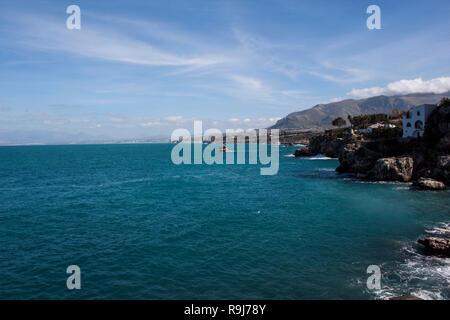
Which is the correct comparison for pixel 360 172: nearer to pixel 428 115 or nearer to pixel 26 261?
pixel 428 115

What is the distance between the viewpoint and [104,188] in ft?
199

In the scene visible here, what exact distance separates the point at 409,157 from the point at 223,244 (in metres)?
55.5

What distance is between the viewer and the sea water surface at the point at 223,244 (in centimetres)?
2028

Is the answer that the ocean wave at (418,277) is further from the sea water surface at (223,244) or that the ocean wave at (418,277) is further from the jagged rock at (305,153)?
the jagged rock at (305,153)

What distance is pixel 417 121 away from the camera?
7225cm

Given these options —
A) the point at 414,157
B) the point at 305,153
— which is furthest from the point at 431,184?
the point at 305,153

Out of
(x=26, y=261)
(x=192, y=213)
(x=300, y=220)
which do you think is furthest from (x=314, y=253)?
(x=26, y=261)

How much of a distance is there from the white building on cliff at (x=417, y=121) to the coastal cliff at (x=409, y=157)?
1763 millimetres

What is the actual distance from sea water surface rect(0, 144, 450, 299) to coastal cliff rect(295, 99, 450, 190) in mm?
9750

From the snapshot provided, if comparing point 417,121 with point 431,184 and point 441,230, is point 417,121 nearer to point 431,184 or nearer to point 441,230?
point 431,184

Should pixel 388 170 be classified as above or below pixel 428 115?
below

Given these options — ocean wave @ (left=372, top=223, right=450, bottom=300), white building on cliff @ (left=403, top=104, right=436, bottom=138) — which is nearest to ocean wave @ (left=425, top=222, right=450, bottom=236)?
ocean wave @ (left=372, top=223, right=450, bottom=300)

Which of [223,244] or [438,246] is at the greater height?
[438,246]
